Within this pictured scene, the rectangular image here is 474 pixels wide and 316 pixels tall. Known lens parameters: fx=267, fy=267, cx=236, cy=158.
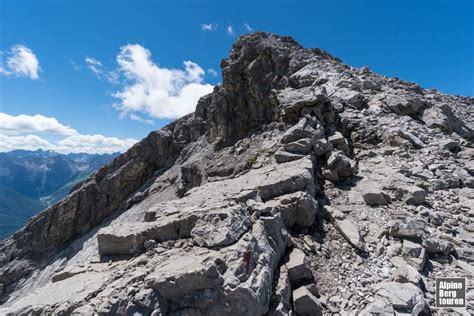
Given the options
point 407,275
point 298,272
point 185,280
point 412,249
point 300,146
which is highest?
point 300,146

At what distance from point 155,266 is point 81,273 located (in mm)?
3325

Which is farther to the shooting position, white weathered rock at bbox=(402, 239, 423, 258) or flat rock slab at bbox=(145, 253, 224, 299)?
white weathered rock at bbox=(402, 239, 423, 258)

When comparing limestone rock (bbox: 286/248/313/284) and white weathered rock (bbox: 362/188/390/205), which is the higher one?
white weathered rock (bbox: 362/188/390/205)

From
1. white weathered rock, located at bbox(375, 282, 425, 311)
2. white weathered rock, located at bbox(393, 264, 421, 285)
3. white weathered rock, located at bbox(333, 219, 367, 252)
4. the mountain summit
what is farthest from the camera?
white weathered rock, located at bbox(333, 219, 367, 252)

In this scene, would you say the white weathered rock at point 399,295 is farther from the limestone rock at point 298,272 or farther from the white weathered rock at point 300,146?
the white weathered rock at point 300,146

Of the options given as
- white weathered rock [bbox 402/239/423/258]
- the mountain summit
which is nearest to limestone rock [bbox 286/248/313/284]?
the mountain summit

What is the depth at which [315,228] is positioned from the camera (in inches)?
496

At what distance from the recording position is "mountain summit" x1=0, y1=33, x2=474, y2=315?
24.9 ft

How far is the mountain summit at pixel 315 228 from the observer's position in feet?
24.9

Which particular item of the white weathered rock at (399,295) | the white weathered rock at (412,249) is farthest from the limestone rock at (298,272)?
the white weathered rock at (412,249)

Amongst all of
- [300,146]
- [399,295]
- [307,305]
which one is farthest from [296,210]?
[300,146]

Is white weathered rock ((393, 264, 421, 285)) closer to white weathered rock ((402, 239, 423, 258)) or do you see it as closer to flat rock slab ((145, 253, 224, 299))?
white weathered rock ((402, 239, 423, 258))

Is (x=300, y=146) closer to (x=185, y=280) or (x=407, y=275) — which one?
(x=407, y=275)

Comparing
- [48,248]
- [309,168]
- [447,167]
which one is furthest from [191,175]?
[48,248]
